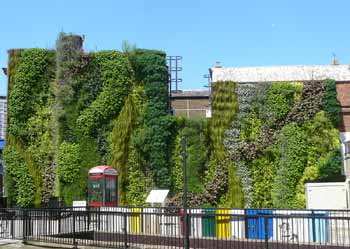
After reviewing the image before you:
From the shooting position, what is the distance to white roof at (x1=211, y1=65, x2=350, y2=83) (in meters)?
39.4

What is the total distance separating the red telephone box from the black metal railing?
10.6m

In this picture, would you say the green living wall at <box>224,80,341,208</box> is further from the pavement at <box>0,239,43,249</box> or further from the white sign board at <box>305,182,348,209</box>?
the pavement at <box>0,239,43,249</box>

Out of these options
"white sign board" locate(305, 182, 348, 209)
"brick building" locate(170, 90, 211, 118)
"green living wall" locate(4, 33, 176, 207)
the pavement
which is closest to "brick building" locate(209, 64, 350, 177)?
"green living wall" locate(4, 33, 176, 207)

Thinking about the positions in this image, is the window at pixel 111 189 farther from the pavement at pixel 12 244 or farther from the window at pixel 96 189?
the pavement at pixel 12 244

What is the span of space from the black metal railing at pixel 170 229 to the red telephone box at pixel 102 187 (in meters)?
10.6

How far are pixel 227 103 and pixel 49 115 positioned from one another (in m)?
12.1

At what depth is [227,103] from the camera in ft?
114

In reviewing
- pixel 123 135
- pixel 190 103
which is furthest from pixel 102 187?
pixel 190 103

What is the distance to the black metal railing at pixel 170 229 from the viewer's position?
573 inches

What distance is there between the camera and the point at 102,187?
29297 millimetres

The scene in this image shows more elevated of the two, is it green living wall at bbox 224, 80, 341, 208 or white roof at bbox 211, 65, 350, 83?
white roof at bbox 211, 65, 350, 83

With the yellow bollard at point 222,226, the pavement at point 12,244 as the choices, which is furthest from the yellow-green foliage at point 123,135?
the yellow bollard at point 222,226

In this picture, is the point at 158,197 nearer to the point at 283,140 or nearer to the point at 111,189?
the point at 111,189

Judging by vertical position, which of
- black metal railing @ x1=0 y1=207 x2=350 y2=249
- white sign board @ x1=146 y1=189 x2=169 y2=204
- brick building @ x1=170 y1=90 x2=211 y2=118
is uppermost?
brick building @ x1=170 y1=90 x2=211 y2=118
